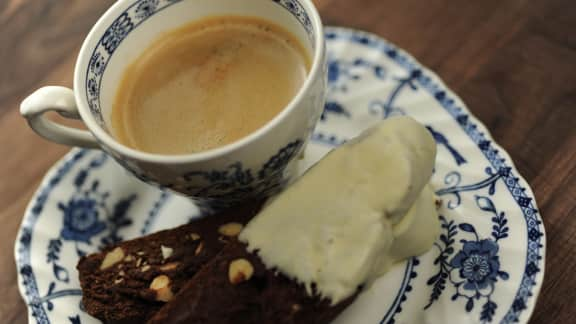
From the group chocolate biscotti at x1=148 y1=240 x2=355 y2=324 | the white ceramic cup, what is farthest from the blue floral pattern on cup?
chocolate biscotti at x1=148 y1=240 x2=355 y2=324

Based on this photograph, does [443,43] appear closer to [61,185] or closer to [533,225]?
[533,225]

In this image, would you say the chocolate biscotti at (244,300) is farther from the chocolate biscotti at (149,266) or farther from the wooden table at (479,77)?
the wooden table at (479,77)

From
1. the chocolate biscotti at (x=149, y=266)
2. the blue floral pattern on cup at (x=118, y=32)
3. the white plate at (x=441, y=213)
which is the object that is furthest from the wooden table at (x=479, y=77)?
the blue floral pattern on cup at (x=118, y=32)

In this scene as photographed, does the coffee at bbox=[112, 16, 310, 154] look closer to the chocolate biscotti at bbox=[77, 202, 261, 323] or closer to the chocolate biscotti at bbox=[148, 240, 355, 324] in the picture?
the chocolate biscotti at bbox=[77, 202, 261, 323]

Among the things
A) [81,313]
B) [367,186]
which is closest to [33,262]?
[81,313]

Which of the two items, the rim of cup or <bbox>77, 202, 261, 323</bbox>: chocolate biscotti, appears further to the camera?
<bbox>77, 202, 261, 323</bbox>: chocolate biscotti

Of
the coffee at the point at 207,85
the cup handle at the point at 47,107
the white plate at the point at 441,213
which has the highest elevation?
the cup handle at the point at 47,107
